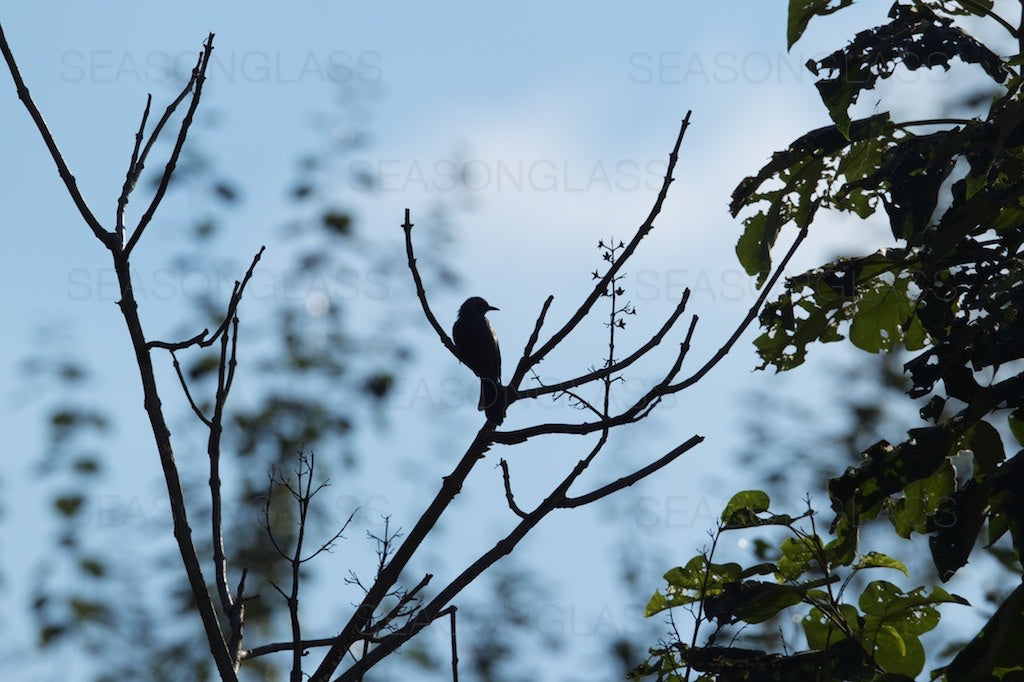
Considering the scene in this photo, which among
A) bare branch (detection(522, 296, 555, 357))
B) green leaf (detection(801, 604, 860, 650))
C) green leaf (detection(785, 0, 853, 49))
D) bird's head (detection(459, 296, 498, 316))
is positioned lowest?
green leaf (detection(801, 604, 860, 650))

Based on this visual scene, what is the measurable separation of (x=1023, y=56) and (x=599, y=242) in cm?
117

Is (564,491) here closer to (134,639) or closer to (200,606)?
(200,606)

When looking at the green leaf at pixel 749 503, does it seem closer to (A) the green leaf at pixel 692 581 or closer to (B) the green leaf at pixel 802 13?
(A) the green leaf at pixel 692 581

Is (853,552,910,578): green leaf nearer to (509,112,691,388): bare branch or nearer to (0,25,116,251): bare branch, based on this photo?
(509,112,691,388): bare branch

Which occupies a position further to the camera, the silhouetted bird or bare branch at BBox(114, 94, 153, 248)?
the silhouetted bird

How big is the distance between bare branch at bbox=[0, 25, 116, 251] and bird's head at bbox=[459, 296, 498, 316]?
4.15 meters

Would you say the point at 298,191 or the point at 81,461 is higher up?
the point at 298,191

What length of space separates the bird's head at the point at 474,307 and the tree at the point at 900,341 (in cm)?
334

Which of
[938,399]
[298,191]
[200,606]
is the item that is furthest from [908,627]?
[298,191]

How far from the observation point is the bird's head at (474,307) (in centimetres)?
666

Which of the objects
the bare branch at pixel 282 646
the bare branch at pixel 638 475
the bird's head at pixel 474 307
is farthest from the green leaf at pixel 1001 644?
the bird's head at pixel 474 307

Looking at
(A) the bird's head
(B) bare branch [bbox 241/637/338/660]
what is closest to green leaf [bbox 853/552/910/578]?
(B) bare branch [bbox 241/637/338/660]

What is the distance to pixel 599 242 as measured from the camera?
2.88 meters

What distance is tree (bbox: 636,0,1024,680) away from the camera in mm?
2590
